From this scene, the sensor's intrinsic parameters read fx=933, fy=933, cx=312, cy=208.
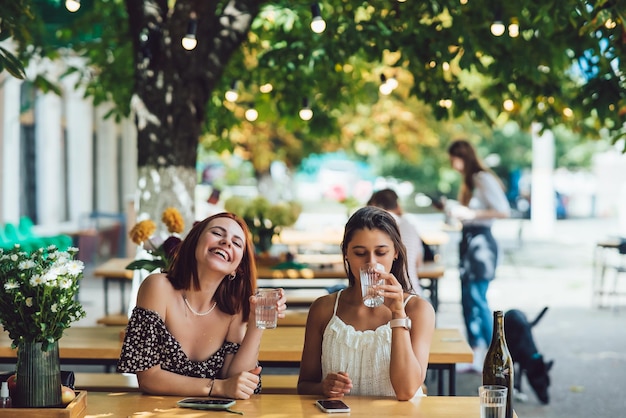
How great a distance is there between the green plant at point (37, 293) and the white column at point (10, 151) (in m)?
10.9

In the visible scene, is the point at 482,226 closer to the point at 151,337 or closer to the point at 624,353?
the point at 624,353

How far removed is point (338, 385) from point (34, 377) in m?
1.17

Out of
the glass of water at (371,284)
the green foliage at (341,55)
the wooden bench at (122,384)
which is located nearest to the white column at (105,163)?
the green foliage at (341,55)

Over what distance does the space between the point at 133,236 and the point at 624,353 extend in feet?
21.3

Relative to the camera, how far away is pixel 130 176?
22141 millimetres

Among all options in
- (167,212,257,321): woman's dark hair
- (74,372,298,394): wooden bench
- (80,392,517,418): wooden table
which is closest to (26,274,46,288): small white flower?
(80,392,517,418): wooden table

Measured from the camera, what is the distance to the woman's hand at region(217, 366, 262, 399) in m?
3.76

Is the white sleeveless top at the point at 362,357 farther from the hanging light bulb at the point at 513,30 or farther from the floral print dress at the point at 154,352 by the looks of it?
the hanging light bulb at the point at 513,30

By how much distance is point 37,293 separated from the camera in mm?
3287

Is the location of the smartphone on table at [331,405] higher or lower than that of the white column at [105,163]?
lower

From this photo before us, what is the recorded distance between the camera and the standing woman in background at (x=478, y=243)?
8484 mm

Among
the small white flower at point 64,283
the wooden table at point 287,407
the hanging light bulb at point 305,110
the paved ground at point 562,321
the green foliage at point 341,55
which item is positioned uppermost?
the green foliage at point 341,55

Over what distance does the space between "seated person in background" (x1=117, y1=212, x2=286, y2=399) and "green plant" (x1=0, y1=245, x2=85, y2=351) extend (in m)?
0.57

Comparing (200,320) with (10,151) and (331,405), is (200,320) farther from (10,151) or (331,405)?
(10,151)
